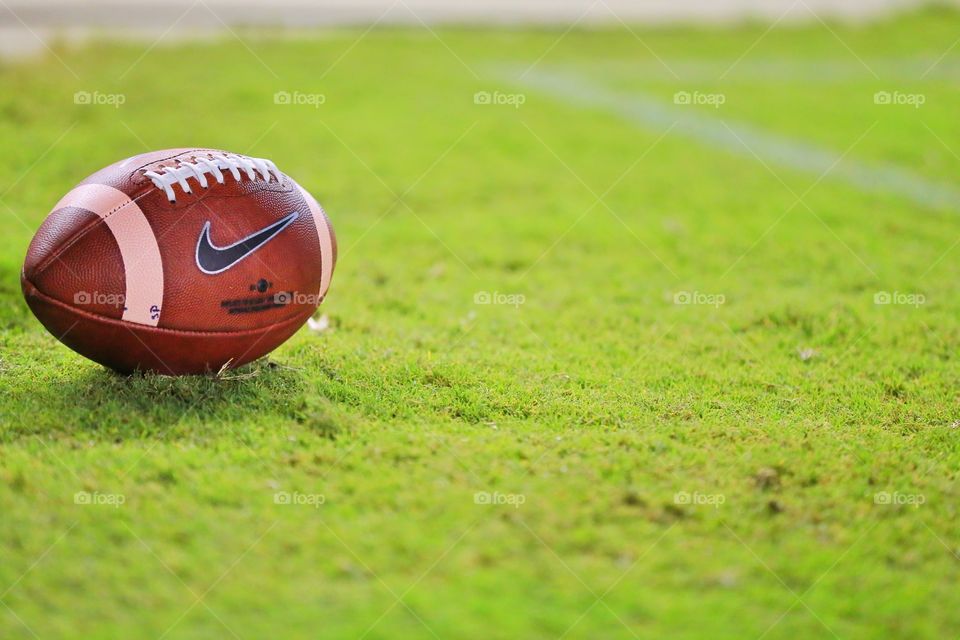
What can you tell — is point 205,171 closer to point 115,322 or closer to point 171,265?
point 171,265

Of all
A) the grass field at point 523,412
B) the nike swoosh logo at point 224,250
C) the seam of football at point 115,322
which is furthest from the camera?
the nike swoosh logo at point 224,250

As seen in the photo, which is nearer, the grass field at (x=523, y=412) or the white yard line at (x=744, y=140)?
the grass field at (x=523, y=412)

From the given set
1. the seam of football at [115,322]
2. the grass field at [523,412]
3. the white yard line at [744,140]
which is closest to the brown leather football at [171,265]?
the seam of football at [115,322]

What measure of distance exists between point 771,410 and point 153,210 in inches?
126

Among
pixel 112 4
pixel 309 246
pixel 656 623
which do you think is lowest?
pixel 656 623

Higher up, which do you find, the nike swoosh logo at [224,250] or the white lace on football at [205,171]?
the white lace on football at [205,171]

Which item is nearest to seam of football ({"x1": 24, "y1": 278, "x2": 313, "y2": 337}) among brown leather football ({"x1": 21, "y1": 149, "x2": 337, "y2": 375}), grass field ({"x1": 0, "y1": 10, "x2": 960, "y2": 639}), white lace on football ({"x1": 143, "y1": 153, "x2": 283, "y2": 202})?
brown leather football ({"x1": 21, "y1": 149, "x2": 337, "y2": 375})

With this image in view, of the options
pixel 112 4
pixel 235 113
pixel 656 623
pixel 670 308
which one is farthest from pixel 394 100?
pixel 656 623

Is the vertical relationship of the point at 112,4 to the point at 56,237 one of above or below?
above

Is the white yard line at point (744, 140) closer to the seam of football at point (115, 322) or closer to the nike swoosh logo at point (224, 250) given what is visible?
the nike swoosh logo at point (224, 250)

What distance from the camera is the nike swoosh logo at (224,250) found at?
462cm

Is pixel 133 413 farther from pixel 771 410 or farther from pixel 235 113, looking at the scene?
pixel 235 113

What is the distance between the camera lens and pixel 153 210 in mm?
4609

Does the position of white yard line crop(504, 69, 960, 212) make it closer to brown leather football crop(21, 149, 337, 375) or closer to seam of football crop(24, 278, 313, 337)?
brown leather football crop(21, 149, 337, 375)
